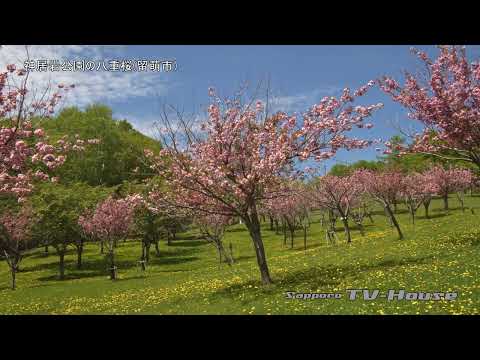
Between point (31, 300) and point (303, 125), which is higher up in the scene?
point (303, 125)

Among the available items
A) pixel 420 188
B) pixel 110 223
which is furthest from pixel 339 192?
pixel 110 223

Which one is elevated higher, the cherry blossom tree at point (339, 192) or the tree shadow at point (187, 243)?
→ the cherry blossom tree at point (339, 192)

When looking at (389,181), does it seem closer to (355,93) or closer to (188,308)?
(355,93)

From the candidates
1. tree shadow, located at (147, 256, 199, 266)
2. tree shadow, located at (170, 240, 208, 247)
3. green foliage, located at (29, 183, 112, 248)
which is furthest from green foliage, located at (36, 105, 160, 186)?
green foliage, located at (29, 183, 112, 248)

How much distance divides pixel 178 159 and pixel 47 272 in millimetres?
35551

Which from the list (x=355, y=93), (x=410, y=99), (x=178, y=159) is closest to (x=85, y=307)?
(x=178, y=159)

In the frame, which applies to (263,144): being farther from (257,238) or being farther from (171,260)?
(171,260)

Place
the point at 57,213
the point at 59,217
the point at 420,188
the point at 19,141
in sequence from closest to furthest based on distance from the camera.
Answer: the point at 19,141, the point at 59,217, the point at 57,213, the point at 420,188

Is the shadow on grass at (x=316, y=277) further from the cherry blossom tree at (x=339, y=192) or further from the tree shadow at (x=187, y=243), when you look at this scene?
the tree shadow at (x=187, y=243)

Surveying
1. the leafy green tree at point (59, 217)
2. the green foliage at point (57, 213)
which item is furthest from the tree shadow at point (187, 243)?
the green foliage at point (57, 213)

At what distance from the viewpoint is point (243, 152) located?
18297mm

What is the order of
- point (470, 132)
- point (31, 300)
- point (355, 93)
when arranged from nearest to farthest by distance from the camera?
point (355, 93)
point (470, 132)
point (31, 300)

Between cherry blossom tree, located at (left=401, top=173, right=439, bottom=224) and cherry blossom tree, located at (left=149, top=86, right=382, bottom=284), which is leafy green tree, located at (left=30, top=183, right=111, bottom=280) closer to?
cherry blossom tree, located at (left=149, top=86, right=382, bottom=284)

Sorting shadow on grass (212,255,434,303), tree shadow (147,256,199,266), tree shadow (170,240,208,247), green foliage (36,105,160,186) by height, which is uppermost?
green foliage (36,105,160,186)
